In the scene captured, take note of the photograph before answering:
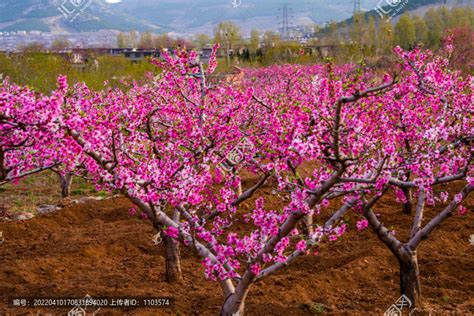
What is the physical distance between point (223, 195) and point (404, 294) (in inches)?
108

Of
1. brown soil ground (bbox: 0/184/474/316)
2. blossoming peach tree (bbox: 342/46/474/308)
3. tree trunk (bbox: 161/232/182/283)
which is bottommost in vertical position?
brown soil ground (bbox: 0/184/474/316)

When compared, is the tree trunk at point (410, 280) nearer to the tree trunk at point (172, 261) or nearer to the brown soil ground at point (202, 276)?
the brown soil ground at point (202, 276)

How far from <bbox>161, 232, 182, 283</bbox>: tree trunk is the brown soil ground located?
12 centimetres

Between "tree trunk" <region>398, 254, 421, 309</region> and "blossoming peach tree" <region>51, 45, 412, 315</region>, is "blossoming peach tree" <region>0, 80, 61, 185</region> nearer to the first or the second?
"blossoming peach tree" <region>51, 45, 412, 315</region>

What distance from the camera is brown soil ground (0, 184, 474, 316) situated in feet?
22.4

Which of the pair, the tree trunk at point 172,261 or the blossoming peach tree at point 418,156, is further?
the tree trunk at point 172,261

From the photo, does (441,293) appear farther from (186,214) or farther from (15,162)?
(15,162)

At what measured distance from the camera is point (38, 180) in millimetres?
16547

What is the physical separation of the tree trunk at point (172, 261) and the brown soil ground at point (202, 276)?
122mm

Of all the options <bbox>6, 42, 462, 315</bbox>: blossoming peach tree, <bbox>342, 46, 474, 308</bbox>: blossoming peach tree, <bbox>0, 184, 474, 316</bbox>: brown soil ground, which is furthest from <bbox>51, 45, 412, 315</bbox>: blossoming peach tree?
<bbox>0, 184, 474, 316</bbox>: brown soil ground

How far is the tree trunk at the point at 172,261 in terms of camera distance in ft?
24.8

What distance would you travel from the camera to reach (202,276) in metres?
8.14

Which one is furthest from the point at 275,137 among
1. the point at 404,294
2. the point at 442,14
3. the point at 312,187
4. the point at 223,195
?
the point at 442,14

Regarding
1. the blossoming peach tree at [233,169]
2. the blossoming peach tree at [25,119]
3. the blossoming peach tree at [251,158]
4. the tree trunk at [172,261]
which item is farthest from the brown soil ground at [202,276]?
the blossoming peach tree at [25,119]
